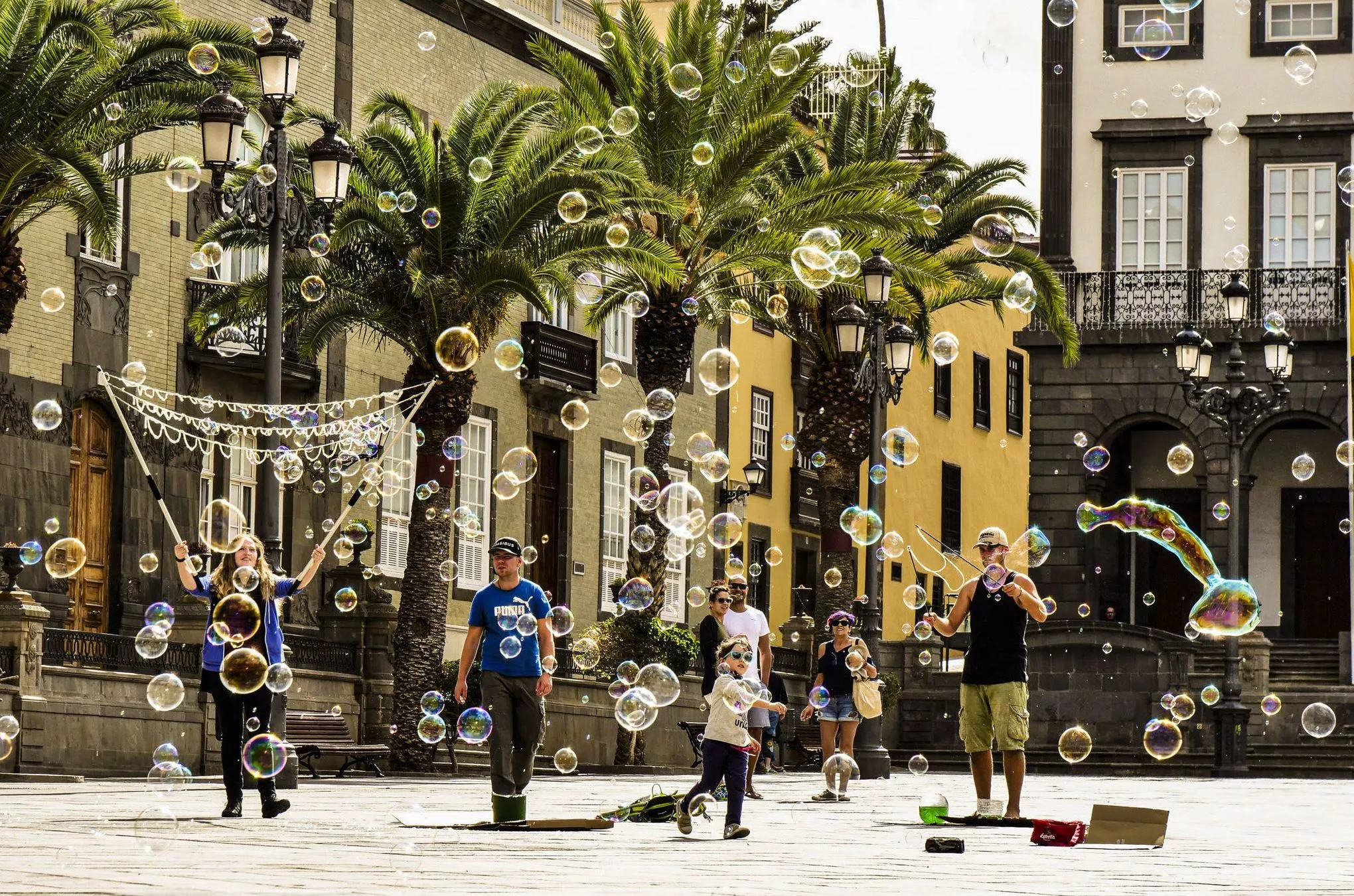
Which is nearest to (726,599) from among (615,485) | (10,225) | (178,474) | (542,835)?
(542,835)

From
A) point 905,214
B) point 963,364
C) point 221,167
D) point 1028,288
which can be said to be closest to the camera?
point 221,167

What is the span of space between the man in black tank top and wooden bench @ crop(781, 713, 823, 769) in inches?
778

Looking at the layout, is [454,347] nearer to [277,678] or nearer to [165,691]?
[165,691]

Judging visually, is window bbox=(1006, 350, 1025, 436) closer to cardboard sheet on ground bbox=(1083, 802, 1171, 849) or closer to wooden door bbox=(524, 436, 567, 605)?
wooden door bbox=(524, 436, 567, 605)

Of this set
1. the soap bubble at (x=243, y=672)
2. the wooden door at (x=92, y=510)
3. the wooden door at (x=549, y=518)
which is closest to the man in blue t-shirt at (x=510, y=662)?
the soap bubble at (x=243, y=672)

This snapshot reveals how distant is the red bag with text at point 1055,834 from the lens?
39.4 ft

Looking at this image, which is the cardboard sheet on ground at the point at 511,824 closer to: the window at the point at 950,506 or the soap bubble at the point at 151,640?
the soap bubble at the point at 151,640

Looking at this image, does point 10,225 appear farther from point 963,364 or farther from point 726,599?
point 963,364

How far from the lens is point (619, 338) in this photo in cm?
3947

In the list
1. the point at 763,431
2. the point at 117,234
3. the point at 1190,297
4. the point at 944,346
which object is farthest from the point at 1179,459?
the point at 763,431

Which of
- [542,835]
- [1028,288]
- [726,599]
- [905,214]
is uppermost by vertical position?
[905,214]

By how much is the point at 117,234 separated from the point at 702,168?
722 centimetres

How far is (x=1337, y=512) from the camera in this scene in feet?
139

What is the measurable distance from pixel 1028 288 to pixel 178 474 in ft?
41.0
